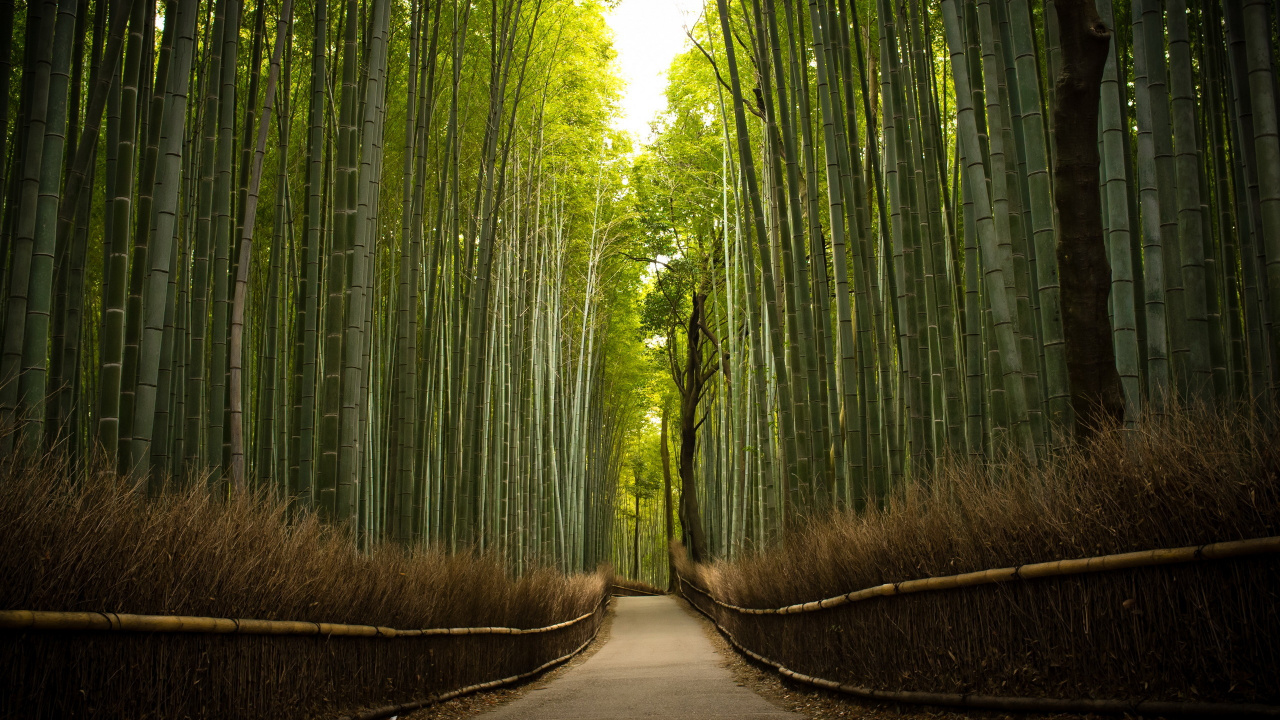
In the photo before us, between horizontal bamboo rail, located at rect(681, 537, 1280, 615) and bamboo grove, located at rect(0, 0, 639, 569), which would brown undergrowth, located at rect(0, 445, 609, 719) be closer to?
bamboo grove, located at rect(0, 0, 639, 569)

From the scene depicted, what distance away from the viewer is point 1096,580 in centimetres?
224

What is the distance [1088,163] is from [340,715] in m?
3.06

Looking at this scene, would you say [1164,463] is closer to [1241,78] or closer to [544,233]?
[1241,78]

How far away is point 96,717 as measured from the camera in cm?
199

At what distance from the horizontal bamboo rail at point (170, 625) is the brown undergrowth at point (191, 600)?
1.0 inches

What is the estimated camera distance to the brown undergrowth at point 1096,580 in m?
1.87

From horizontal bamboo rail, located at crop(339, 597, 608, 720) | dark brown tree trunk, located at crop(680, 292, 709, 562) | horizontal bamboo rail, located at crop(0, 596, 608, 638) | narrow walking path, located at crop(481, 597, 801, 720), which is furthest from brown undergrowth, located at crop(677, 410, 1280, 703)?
dark brown tree trunk, located at crop(680, 292, 709, 562)

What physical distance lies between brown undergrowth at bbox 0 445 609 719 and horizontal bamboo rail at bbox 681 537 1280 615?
6.29ft

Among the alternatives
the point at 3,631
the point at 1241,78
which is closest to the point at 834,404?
the point at 1241,78

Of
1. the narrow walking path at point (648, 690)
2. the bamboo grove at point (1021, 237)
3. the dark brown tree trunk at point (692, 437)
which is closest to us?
the bamboo grove at point (1021, 237)

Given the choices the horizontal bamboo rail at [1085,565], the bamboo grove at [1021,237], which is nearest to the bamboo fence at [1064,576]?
the horizontal bamboo rail at [1085,565]

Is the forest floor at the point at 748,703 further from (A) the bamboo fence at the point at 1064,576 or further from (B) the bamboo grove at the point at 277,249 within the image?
(B) the bamboo grove at the point at 277,249

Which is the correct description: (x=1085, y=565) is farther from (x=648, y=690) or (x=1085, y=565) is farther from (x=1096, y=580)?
(x=648, y=690)

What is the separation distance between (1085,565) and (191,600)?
2.30 metres
